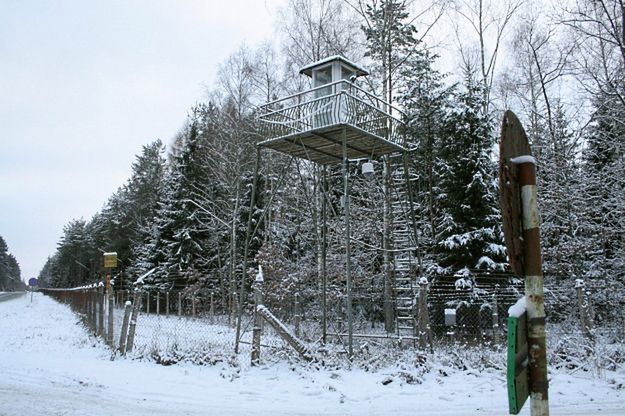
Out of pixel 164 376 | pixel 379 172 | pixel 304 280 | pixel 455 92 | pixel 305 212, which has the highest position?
pixel 455 92

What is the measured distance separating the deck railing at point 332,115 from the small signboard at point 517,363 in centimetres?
871

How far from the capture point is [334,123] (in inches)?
414

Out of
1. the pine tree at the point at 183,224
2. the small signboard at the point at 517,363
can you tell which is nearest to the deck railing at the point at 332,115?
the small signboard at the point at 517,363

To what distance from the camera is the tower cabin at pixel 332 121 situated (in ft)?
35.5

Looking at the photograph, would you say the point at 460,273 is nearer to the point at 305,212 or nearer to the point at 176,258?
the point at 305,212

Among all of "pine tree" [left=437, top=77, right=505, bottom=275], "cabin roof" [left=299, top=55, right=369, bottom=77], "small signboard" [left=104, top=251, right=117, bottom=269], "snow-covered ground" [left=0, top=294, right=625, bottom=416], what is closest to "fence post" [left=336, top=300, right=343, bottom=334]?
"snow-covered ground" [left=0, top=294, right=625, bottom=416]

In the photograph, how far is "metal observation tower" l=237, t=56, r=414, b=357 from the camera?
424 inches

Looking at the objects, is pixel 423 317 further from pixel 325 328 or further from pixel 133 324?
pixel 133 324

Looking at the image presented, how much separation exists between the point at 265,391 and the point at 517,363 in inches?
271

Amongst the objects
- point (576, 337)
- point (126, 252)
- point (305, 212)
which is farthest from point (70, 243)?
point (576, 337)

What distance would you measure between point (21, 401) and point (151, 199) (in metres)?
38.3

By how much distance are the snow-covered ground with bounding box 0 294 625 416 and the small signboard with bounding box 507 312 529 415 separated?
520 centimetres

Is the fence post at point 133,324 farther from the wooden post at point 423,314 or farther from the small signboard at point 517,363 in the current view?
the small signboard at point 517,363

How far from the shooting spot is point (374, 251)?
18969 millimetres
